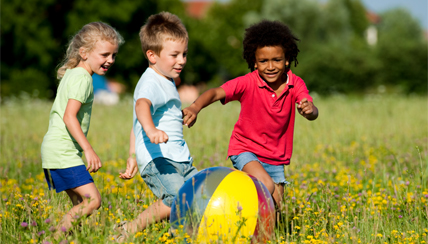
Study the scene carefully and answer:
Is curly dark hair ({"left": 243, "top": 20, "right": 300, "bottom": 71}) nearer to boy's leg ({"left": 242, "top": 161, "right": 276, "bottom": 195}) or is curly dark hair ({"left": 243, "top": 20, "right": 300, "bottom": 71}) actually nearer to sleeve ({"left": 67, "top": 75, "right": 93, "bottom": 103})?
boy's leg ({"left": 242, "top": 161, "right": 276, "bottom": 195})

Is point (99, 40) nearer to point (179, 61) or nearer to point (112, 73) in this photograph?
point (179, 61)

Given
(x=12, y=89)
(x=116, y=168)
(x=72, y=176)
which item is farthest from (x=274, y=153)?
(x=12, y=89)

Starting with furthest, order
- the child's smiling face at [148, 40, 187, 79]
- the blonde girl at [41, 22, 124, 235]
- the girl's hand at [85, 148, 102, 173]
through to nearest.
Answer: the child's smiling face at [148, 40, 187, 79], the blonde girl at [41, 22, 124, 235], the girl's hand at [85, 148, 102, 173]

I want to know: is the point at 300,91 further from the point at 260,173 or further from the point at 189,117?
the point at 189,117

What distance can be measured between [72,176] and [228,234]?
148cm

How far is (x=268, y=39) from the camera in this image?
4.61 m

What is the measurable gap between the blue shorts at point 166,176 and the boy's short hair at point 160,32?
3.30 ft

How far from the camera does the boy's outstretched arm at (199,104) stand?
12.9 feet

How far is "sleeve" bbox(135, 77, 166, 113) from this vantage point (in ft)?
12.5

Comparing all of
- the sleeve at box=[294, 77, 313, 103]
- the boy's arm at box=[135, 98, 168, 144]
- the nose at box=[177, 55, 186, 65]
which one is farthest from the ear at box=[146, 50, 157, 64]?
the sleeve at box=[294, 77, 313, 103]

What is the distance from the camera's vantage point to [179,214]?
3.59m

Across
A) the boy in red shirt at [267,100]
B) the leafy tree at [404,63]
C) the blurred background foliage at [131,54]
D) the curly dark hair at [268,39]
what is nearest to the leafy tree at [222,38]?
the blurred background foliage at [131,54]

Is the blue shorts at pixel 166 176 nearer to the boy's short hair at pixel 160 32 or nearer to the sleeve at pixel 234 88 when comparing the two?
the sleeve at pixel 234 88

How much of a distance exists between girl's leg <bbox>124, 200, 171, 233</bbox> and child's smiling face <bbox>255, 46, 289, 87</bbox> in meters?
1.67
